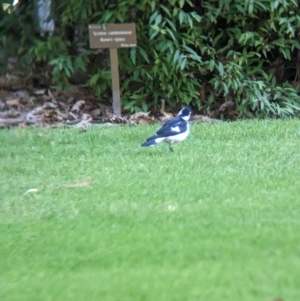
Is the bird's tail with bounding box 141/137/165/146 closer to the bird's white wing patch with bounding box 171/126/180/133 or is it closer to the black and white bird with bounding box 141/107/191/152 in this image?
the black and white bird with bounding box 141/107/191/152

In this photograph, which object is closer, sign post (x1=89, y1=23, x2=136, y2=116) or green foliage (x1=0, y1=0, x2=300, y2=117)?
sign post (x1=89, y1=23, x2=136, y2=116)

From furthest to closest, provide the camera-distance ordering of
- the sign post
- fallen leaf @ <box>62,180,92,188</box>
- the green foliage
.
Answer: the green foliage → the sign post → fallen leaf @ <box>62,180,92,188</box>

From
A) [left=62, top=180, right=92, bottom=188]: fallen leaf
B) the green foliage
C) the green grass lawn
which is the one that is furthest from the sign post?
[left=62, top=180, right=92, bottom=188]: fallen leaf

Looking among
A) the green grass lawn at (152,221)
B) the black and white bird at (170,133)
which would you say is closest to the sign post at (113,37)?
the green grass lawn at (152,221)

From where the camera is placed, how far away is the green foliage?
41.0 ft

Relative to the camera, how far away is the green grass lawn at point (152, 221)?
15.7 ft

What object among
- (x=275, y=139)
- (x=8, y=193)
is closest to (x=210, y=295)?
(x=8, y=193)

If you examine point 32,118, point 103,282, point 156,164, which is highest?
point 103,282

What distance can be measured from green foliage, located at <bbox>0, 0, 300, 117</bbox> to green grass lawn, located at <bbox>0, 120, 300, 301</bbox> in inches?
126

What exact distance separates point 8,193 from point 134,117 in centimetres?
501

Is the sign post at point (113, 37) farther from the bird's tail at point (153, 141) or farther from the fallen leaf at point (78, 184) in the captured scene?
the fallen leaf at point (78, 184)

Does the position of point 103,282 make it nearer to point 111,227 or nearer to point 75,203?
point 111,227

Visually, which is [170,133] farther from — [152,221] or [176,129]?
[152,221]

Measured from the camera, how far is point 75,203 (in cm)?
680
